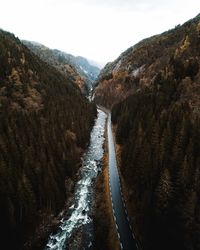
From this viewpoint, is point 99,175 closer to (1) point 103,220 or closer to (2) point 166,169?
(1) point 103,220

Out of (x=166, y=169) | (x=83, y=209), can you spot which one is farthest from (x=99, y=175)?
(x=166, y=169)

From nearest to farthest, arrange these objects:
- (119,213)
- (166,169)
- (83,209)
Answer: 1. (166,169)
2. (119,213)
3. (83,209)

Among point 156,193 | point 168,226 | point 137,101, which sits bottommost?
point 168,226

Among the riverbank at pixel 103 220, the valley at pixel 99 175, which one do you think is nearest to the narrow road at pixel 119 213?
the valley at pixel 99 175

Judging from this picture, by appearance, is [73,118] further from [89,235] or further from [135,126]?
[89,235]

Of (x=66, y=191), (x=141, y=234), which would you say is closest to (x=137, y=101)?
(x=66, y=191)

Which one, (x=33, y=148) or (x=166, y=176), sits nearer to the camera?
(x=166, y=176)
